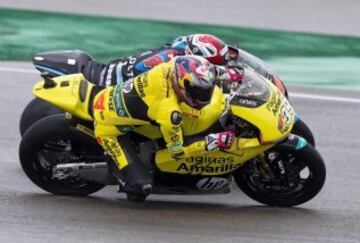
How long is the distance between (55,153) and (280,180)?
1.86m

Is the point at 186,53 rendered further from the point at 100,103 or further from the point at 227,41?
the point at 227,41

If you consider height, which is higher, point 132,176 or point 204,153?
point 204,153

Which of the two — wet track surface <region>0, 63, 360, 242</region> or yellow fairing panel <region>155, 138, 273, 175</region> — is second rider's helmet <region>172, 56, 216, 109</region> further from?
wet track surface <region>0, 63, 360, 242</region>

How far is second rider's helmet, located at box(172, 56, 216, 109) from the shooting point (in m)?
7.88

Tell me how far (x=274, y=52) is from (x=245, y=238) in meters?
6.44

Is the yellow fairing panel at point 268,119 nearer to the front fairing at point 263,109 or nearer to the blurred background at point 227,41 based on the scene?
the front fairing at point 263,109

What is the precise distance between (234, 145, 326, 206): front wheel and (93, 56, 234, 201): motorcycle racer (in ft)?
1.80

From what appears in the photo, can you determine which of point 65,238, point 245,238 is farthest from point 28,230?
point 245,238

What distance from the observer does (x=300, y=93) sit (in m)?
12.5

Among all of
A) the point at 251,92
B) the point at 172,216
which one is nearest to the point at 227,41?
the point at 251,92

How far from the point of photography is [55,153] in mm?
8766

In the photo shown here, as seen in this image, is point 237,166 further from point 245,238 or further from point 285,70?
point 285,70

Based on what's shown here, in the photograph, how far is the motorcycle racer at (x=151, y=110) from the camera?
7.94 meters

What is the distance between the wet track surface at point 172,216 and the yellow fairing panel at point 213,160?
1.13 ft
